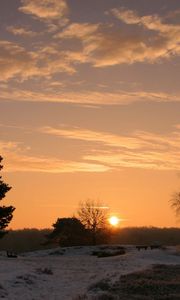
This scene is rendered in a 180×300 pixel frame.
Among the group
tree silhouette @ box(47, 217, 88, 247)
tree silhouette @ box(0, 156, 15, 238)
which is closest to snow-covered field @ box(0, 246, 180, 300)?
tree silhouette @ box(0, 156, 15, 238)

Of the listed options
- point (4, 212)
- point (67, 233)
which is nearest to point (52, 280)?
point (4, 212)

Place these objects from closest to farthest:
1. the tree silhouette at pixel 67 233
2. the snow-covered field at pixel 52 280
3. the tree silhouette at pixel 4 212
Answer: the snow-covered field at pixel 52 280
the tree silhouette at pixel 4 212
the tree silhouette at pixel 67 233

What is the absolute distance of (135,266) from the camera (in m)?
47.0

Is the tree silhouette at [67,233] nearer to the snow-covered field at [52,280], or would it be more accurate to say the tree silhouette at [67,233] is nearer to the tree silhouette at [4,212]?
the tree silhouette at [4,212]

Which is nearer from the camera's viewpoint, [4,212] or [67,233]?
[4,212]

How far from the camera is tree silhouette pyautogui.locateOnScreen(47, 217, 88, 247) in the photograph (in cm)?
8730

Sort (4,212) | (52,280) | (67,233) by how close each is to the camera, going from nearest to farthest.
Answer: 1. (52,280)
2. (4,212)
3. (67,233)

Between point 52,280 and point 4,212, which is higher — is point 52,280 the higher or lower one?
the lower one

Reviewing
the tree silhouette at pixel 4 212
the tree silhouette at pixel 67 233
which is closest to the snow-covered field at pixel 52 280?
the tree silhouette at pixel 4 212

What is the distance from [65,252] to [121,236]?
9985 cm

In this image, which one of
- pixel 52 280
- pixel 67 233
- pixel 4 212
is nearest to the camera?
pixel 52 280

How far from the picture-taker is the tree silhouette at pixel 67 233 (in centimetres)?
8730

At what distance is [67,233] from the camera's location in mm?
89562

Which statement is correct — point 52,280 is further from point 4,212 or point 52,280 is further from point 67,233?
point 67,233
